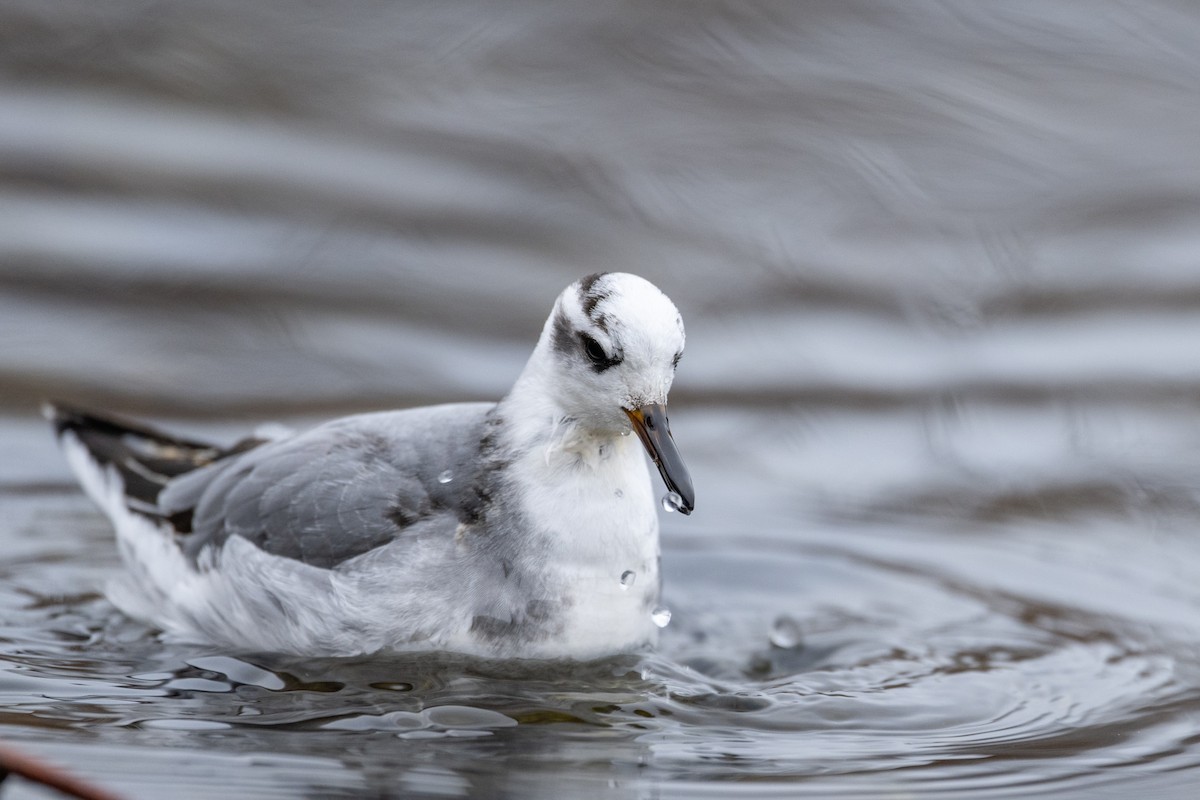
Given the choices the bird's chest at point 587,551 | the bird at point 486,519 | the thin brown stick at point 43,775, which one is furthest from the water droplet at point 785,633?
the thin brown stick at point 43,775

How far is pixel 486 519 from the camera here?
16.2 ft

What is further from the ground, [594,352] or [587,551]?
[594,352]

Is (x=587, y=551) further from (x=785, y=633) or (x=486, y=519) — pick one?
(x=785, y=633)

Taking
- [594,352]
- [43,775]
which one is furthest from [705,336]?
[43,775]

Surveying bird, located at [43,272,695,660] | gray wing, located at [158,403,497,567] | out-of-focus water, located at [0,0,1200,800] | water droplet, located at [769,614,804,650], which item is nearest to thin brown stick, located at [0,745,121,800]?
out-of-focus water, located at [0,0,1200,800]

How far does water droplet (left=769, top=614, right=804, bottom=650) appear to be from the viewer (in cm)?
541

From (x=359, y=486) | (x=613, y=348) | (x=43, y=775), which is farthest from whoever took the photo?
(x=359, y=486)

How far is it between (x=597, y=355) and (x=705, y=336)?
13.3 feet

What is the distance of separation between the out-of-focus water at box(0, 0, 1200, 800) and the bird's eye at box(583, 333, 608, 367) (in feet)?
3.16

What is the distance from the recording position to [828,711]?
4668 millimetres

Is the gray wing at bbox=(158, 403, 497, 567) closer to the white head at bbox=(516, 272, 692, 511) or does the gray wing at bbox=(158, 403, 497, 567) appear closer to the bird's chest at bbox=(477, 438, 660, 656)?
the bird's chest at bbox=(477, 438, 660, 656)

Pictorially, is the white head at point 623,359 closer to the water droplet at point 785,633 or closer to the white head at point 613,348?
the white head at point 613,348

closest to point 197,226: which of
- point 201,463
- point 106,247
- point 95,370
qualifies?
point 106,247

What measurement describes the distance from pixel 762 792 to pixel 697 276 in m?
5.45
